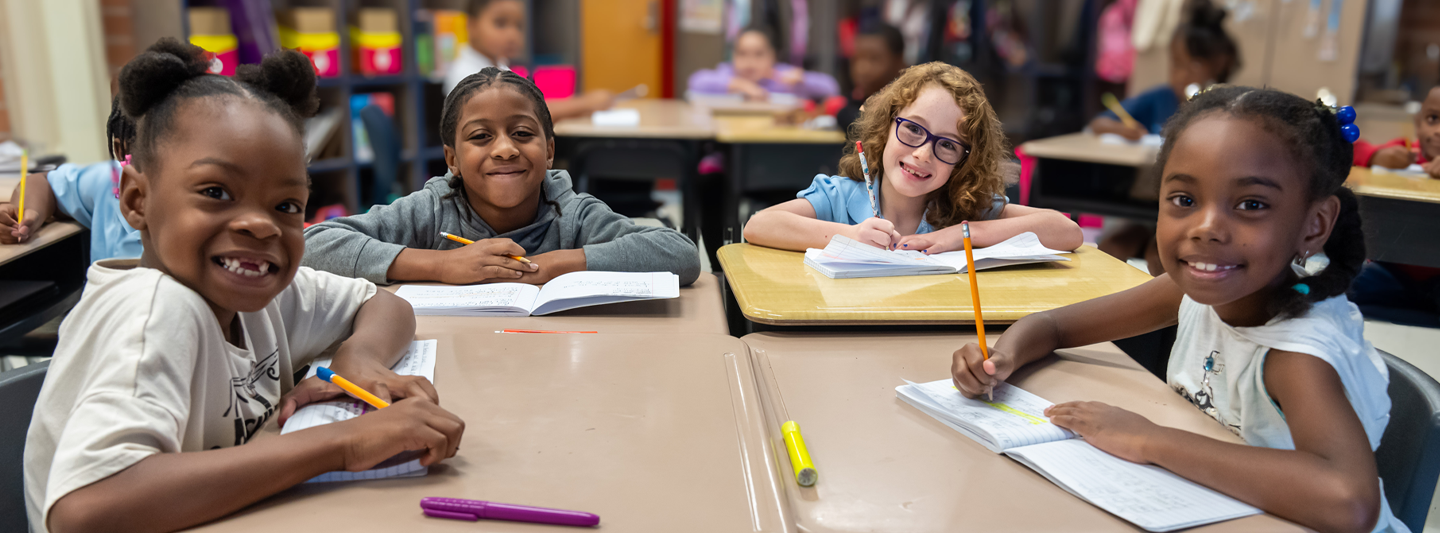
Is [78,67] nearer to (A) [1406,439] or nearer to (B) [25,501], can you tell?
(B) [25,501]

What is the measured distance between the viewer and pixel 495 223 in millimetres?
1664

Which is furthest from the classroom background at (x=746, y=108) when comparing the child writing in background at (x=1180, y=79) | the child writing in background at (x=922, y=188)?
the child writing in background at (x=1180, y=79)

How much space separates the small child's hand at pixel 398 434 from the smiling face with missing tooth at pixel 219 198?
0.55 ft

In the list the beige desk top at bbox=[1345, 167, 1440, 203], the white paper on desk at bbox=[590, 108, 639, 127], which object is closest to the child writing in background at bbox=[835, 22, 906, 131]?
the white paper on desk at bbox=[590, 108, 639, 127]

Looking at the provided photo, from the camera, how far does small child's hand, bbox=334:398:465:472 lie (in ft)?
2.61

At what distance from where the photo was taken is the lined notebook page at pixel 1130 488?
0.78 metres

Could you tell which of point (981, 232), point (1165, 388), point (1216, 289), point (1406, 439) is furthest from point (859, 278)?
point (1406, 439)

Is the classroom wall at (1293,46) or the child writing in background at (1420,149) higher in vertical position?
the classroom wall at (1293,46)

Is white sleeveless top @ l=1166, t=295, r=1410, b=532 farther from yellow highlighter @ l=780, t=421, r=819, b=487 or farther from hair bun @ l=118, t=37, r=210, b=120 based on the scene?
hair bun @ l=118, t=37, r=210, b=120

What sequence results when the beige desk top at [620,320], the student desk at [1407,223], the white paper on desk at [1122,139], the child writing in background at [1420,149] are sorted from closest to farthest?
the beige desk top at [620,320] → the student desk at [1407,223] → the child writing in background at [1420,149] → the white paper on desk at [1122,139]

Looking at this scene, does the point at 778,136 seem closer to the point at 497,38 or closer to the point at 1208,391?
the point at 497,38

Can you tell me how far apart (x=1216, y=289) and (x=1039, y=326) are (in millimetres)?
277

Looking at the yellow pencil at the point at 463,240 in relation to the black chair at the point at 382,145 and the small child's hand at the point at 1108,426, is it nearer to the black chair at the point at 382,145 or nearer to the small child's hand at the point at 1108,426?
the small child's hand at the point at 1108,426

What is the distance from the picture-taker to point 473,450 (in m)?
0.88
